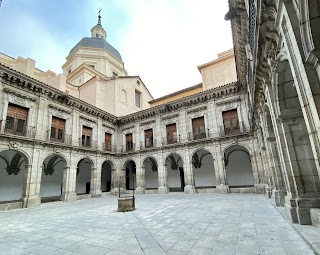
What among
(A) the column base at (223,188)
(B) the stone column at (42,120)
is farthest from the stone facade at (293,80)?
(B) the stone column at (42,120)

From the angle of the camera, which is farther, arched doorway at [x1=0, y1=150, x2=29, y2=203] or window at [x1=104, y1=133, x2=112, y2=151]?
window at [x1=104, y1=133, x2=112, y2=151]

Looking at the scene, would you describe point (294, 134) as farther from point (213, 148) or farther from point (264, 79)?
point (213, 148)

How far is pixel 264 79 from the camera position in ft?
18.5

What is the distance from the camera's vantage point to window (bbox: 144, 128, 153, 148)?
17891 mm

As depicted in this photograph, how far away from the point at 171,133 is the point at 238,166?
644cm

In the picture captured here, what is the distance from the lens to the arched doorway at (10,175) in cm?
1322

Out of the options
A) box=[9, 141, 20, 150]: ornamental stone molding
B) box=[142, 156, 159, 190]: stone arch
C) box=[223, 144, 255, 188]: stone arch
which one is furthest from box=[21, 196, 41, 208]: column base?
box=[223, 144, 255, 188]: stone arch

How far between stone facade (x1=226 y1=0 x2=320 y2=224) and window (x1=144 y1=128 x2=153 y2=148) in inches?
476

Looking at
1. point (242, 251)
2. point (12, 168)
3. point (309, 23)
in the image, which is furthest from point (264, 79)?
point (12, 168)

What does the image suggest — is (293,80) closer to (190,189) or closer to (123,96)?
(190,189)

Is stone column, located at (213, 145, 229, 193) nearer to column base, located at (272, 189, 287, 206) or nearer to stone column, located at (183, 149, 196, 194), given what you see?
stone column, located at (183, 149, 196, 194)

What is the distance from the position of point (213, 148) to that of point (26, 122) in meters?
13.4

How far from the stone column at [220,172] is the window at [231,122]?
1.65 meters

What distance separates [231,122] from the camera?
14562 millimetres
